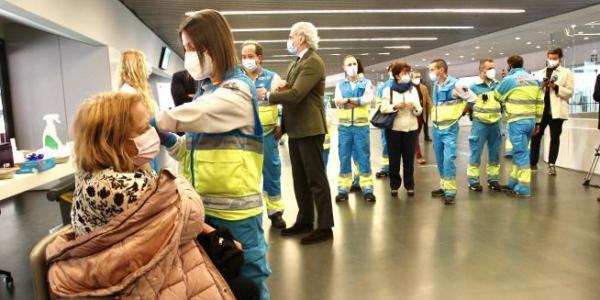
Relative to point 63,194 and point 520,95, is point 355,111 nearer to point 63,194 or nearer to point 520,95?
Result: point 520,95

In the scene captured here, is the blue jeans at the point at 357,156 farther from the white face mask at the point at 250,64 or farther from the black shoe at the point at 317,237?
the white face mask at the point at 250,64

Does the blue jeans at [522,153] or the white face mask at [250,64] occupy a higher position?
the white face mask at [250,64]

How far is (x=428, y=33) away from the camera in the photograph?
11688 mm

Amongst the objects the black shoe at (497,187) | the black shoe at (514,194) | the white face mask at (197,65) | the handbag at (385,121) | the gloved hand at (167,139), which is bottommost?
the black shoe at (514,194)

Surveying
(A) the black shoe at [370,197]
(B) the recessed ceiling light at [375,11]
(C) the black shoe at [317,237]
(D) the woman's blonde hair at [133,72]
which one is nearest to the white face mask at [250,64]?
(D) the woman's blonde hair at [133,72]

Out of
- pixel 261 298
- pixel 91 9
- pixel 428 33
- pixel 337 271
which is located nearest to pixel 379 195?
pixel 337 271

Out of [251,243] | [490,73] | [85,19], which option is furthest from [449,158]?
[85,19]

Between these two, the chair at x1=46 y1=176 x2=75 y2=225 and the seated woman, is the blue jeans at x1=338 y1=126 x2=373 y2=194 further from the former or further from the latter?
the seated woman

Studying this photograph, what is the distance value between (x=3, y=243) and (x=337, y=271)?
2.90 m

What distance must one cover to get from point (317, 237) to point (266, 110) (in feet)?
3.65

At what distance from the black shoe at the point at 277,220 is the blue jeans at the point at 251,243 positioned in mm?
2060

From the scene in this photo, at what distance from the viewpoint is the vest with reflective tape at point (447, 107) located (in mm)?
4395

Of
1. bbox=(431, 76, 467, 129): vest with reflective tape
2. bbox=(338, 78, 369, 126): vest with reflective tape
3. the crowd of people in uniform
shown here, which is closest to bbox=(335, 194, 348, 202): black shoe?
bbox=(338, 78, 369, 126): vest with reflective tape

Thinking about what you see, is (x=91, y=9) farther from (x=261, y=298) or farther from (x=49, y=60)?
(x=261, y=298)
